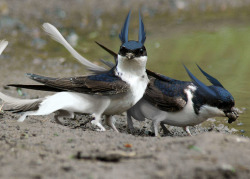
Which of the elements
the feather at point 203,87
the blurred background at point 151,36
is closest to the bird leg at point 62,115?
the feather at point 203,87

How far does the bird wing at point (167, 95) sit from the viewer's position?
539cm

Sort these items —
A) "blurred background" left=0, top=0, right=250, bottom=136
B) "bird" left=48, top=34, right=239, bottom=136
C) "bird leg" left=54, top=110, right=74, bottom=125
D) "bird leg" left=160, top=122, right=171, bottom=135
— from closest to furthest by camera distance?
"bird" left=48, top=34, right=239, bottom=136 → "bird leg" left=54, top=110, right=74, bottom=125 → "bird leg" left=160, top=122, right=171, bottom=135 → "blurred background" left=0, top=0, right=250, bottom=136

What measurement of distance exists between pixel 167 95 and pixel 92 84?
842 mm

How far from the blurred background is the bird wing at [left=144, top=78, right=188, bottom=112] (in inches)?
39.5

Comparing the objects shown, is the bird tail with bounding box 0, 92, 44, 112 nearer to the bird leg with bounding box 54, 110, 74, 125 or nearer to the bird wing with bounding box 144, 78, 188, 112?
the bird leg with bounding box 54, 110, 74, 125

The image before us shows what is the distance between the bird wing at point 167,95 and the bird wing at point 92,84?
0.45 m

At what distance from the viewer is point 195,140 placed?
405 centimetres

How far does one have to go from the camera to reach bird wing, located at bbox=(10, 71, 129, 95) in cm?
521

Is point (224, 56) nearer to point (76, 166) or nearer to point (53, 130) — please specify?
point (53, 130)

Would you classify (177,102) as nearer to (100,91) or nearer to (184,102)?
(184,102)

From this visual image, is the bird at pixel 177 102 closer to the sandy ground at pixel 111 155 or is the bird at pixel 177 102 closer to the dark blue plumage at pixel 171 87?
the dark blue plumage at pixel 171 87

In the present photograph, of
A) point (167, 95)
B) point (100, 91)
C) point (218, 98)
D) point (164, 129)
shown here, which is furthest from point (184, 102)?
point (100, 91)

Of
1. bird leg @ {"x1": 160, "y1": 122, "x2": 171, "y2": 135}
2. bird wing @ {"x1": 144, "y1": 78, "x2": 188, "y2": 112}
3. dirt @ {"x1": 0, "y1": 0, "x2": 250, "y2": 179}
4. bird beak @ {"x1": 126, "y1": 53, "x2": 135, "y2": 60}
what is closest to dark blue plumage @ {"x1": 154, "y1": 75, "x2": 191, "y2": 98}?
bird wing @ {"x1": 144, "y1": 78, "x2": 188, "y2": 112}

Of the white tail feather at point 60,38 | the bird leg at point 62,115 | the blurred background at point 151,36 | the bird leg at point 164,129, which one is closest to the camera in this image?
the bird leg at point 62,115
